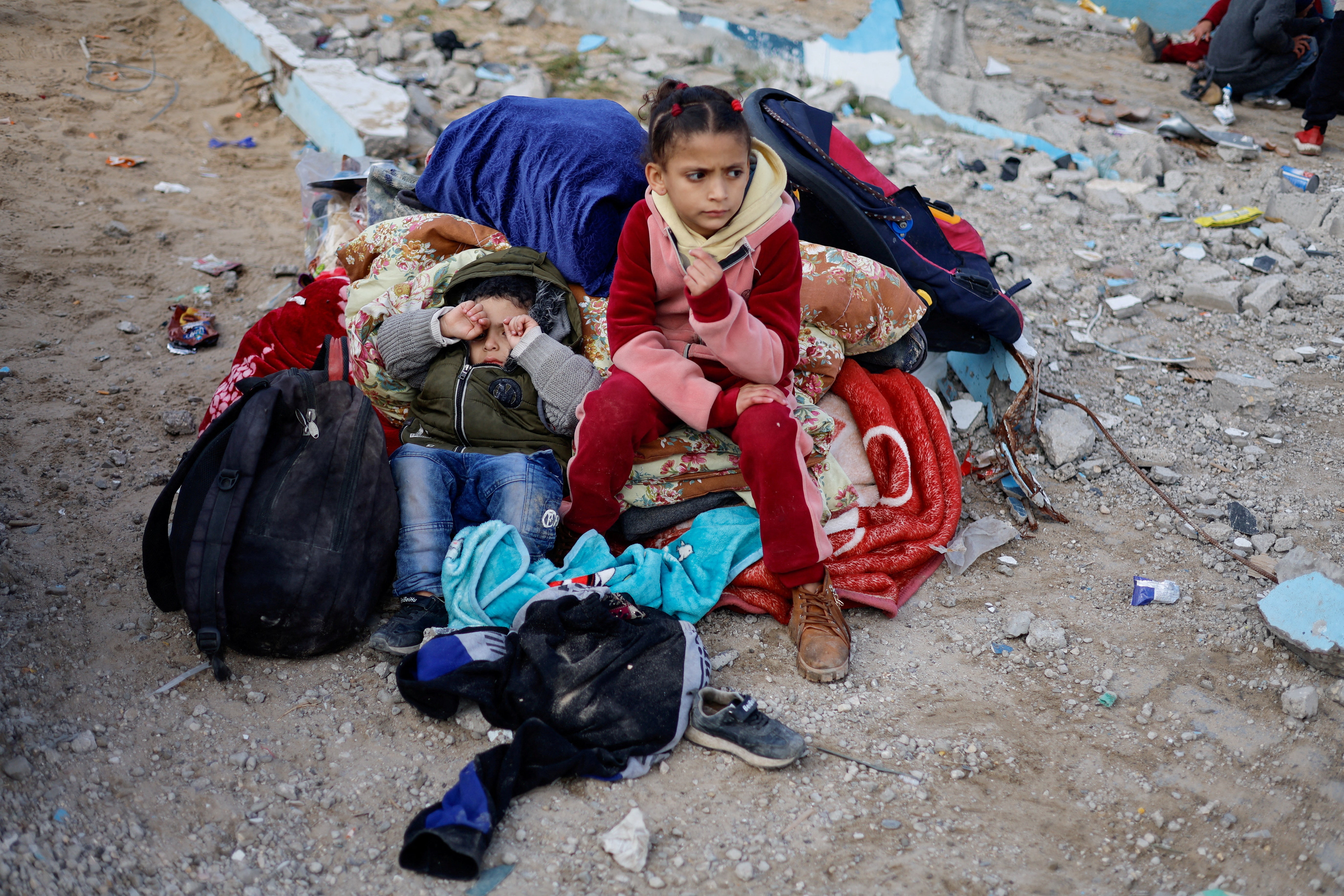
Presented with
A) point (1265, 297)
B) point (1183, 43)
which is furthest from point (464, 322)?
point (1183, 43)

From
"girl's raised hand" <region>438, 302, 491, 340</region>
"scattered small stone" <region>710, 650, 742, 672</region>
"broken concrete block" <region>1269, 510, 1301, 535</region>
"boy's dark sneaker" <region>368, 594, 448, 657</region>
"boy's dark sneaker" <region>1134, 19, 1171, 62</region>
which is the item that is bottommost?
"scattered small stone" <region>710, 650, 742, 672</region>

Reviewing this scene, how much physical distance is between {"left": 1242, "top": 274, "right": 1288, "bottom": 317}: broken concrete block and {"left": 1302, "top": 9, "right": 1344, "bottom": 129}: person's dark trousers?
99.1 inches

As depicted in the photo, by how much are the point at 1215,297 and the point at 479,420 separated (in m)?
3.48

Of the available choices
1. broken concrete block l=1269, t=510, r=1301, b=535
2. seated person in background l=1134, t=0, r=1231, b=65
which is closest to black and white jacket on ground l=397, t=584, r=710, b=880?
broken concrete block l=1269, t=510, r=1301, b=535

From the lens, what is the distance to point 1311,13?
648 centimetres

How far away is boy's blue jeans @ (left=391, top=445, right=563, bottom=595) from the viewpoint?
2.42 m

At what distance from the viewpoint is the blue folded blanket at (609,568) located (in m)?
2.35

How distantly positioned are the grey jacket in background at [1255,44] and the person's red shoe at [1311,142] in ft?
3.20

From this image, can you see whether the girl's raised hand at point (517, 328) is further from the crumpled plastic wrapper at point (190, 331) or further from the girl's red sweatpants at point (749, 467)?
the crumpled plastic wrapper at point (190, 331)

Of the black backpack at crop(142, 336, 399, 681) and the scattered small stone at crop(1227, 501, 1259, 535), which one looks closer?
the black backpack at crop(142, 336, 399, 681)

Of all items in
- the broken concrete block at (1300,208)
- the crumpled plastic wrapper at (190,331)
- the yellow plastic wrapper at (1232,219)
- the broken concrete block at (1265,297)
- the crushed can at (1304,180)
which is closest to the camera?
the crumpled plastic wrapper at (190,331)

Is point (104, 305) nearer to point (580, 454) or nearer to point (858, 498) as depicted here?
point (580, 454)

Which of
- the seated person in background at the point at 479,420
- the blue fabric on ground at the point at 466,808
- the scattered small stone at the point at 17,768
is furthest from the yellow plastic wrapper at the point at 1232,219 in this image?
the scattered small stone at the point at 17,768

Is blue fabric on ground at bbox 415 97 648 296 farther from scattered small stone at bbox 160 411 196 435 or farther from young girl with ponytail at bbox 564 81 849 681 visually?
scattered small stone at bbox 160 411 196 435
